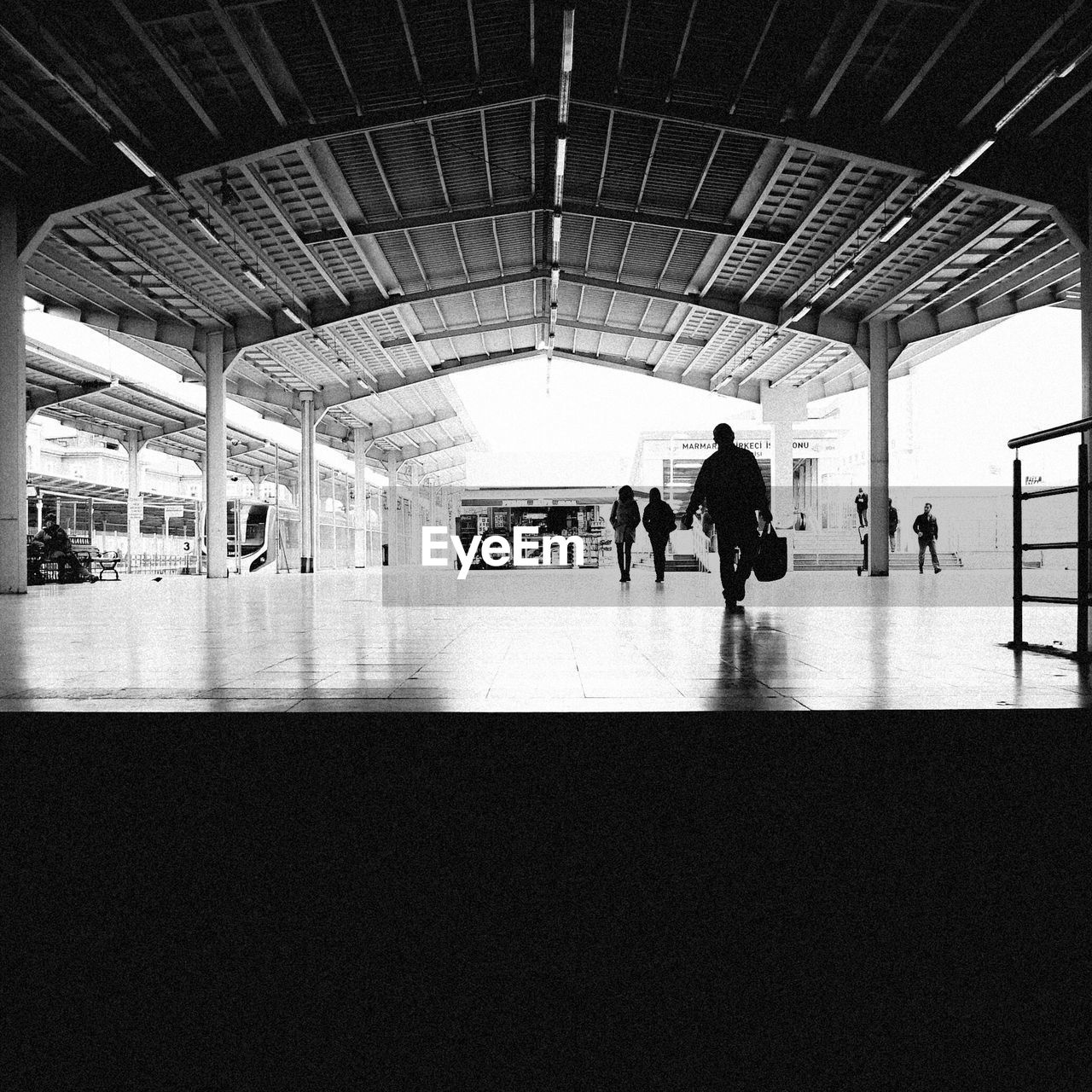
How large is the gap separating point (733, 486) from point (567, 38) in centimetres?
611

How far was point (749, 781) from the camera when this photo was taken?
Answer: 301cm

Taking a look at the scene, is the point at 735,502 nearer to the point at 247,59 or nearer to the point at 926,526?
the point at 247,59

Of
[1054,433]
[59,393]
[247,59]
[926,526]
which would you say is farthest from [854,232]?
[59,393]

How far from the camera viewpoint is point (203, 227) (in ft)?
48.8

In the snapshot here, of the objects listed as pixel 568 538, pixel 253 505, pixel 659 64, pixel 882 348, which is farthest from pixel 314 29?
pixel 253 505

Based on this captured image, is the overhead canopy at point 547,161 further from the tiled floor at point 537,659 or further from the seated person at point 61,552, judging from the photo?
the tiled floor at point 537,659

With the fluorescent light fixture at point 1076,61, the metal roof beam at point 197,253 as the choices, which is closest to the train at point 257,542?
the metal roof beam at point 197,253

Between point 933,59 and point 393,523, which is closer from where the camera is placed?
point 933,59

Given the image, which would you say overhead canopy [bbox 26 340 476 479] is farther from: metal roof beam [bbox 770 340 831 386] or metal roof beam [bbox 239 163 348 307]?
metal roof beam [bbox 770 340 831 386]

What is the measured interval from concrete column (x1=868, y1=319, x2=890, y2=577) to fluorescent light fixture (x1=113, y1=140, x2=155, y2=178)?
51.8 feet

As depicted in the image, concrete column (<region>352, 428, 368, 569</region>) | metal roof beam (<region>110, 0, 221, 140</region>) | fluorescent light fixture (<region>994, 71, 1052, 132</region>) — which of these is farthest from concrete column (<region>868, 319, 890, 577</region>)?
concrete column (<region>352, 428, 368, 569</region>)

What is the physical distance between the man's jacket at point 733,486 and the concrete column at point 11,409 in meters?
10.2

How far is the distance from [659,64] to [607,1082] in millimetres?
12254

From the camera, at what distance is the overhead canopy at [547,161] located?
10453 mm
